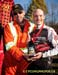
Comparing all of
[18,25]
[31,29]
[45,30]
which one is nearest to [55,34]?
[45,30]

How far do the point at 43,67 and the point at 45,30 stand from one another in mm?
431

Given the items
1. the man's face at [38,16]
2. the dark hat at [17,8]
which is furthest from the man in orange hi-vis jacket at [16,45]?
the man's face at [38,16]

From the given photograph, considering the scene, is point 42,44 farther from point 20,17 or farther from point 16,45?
point 20,17

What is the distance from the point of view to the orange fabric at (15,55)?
7.67ft

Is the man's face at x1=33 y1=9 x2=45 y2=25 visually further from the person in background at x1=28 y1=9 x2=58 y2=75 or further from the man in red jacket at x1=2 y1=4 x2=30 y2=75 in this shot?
the man in red jacket at x1=2 y1=4 x2=30 y2=75

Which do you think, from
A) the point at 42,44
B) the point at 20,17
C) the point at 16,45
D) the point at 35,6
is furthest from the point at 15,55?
the point at 35,6

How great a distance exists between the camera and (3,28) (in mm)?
2371

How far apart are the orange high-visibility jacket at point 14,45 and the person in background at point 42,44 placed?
0.09m

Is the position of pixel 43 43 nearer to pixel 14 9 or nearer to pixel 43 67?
pixel 43 67

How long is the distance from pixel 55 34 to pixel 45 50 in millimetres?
221

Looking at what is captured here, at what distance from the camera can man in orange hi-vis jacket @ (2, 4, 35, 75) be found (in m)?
2.34

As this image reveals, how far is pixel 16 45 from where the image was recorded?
234cm

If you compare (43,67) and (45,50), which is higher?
(45,50)

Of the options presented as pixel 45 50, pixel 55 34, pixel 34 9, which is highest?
pixel 34 9
